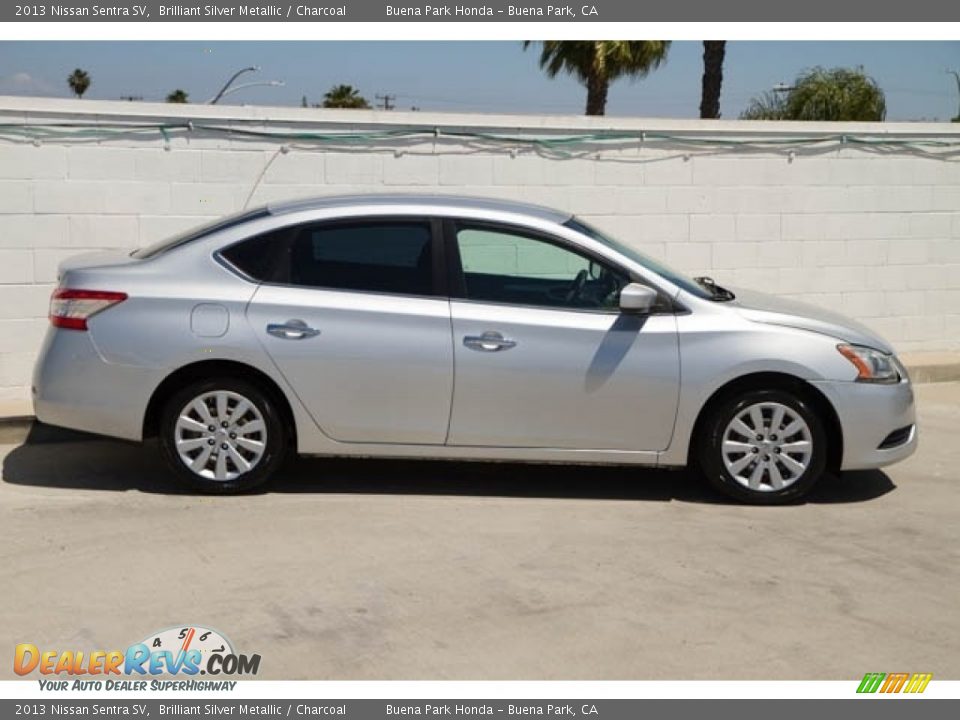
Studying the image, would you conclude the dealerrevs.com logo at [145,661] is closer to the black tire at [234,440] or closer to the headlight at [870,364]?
the black tire at [234,440]

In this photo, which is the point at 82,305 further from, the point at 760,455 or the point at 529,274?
the point at 760,455

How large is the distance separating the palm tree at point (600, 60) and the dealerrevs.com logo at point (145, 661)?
1898 centimetres

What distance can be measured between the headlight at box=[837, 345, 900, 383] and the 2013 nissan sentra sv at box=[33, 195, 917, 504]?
0.01 metres

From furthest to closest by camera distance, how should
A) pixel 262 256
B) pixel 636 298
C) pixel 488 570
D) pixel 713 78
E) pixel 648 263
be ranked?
pixel 713 78
pixel 648 263
pixel 262 256
pixel 636 298
pixel 488 570

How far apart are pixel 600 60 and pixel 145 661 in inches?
769

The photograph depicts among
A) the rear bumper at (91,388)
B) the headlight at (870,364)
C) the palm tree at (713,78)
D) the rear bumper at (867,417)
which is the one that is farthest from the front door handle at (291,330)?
the palm tree at (713,78)

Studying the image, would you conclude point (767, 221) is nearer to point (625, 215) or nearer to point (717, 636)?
point (625, 215)

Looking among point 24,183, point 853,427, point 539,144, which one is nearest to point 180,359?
point 24,183

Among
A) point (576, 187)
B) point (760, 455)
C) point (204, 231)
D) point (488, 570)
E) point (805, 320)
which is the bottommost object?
point (488, 570)

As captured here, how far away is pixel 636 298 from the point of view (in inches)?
276

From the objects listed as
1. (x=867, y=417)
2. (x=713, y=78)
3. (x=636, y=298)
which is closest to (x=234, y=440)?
(x=636, y=298)

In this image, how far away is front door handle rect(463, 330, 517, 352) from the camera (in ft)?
23.0

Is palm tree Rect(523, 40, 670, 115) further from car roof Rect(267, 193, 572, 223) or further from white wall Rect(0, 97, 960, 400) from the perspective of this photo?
car roof Rect(267, 193, 572, 223)

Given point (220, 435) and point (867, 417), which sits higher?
point (867, 417)
